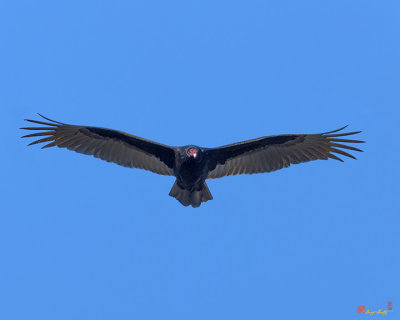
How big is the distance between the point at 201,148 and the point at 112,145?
2.13 meters

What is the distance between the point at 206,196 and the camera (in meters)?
15.2

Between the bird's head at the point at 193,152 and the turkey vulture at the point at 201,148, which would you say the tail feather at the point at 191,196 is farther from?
the bird's head at the point at 193,152

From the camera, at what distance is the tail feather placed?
15.2 m

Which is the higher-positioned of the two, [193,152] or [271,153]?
[271,153]

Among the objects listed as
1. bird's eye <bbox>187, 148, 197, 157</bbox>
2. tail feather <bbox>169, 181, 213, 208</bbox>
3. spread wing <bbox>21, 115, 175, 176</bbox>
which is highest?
spread wing <bbox>21, 115, 175, 176</bbox>

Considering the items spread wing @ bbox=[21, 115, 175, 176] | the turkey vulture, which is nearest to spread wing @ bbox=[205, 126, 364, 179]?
the turkey vulture

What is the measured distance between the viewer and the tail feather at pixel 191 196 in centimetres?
1516

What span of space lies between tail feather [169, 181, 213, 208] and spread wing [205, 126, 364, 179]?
54 cm

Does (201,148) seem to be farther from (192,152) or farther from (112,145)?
(112,145)

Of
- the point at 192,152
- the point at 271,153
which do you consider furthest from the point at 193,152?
the point at 271,153

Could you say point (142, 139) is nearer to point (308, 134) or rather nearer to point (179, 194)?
point (179, 194)

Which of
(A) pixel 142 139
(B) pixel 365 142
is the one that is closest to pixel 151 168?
(A) pixel 142 139

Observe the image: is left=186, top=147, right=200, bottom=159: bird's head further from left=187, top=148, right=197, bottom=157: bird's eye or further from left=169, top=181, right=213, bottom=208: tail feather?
left=169, top=181, right=213, bottom=208: tail feather

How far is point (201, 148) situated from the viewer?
→ 14.9 metres
